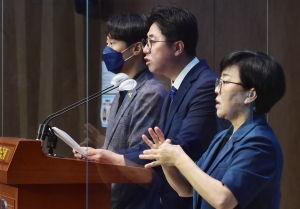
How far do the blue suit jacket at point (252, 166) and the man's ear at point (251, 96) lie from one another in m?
0.06

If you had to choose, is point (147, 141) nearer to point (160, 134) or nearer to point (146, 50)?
point (160, 134)

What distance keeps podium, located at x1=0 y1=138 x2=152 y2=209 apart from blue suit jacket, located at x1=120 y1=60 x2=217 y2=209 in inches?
6.4

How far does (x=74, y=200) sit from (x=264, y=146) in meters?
0.89

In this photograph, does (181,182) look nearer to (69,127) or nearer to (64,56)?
(69,127)

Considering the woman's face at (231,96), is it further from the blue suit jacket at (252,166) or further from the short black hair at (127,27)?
the short black hair at (127,27)

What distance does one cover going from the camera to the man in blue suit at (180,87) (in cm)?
229

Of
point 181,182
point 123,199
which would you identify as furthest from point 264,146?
point 123,199

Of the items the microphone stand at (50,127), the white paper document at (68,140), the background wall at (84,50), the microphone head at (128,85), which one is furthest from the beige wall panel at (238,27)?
the white paper document at (68,140)

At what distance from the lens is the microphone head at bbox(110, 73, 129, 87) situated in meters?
2.50

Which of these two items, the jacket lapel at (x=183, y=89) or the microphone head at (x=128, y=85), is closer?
the jacket lapel at (x=183, y=89)

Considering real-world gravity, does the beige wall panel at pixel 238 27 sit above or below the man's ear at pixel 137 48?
above

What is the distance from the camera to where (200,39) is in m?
2.37

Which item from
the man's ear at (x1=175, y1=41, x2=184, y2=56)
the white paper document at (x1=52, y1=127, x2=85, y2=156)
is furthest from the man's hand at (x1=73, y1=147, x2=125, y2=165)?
the man's ear at (x1=175, y1=41, x2=184, y2=56)

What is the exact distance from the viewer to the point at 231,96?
214 centimetres
